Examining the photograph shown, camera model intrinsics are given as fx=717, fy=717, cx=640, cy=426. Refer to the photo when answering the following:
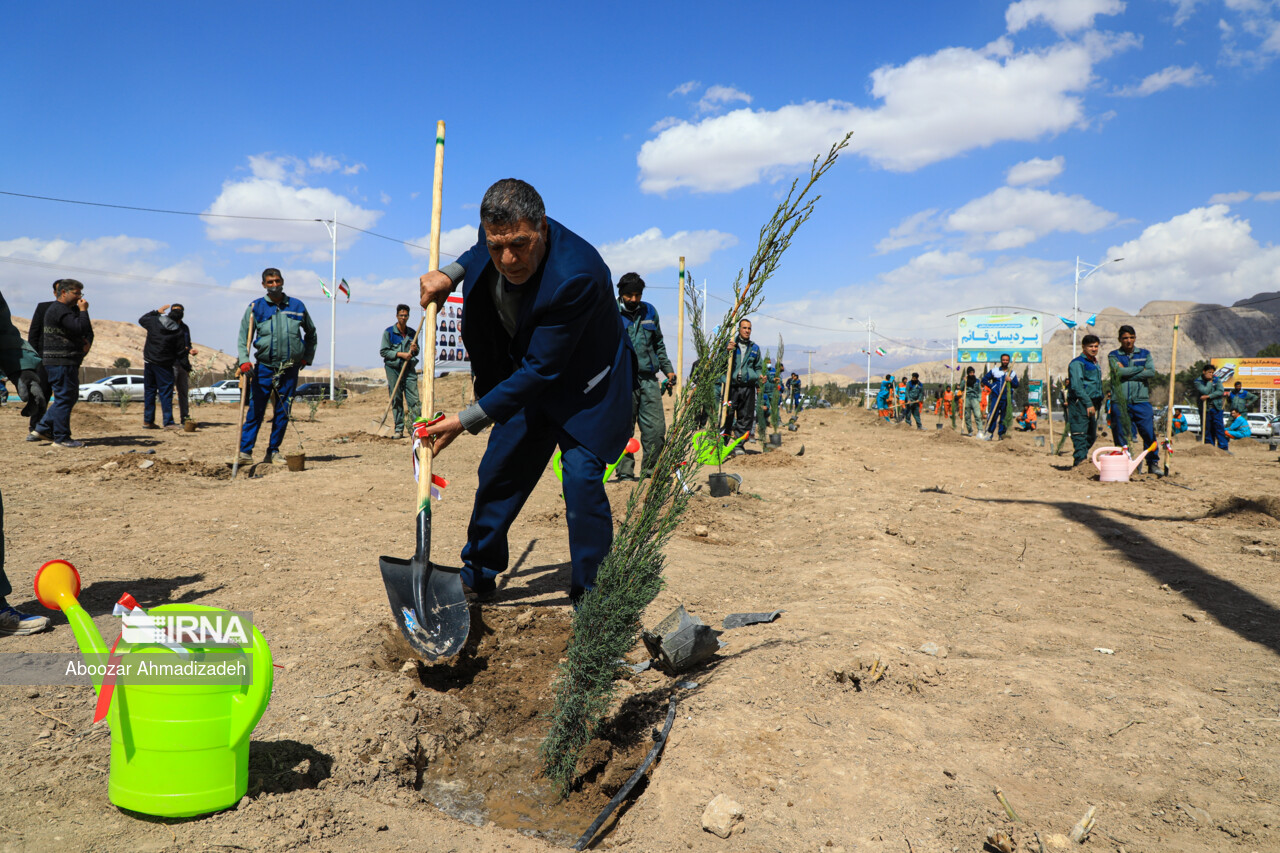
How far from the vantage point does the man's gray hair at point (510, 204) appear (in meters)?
2.57

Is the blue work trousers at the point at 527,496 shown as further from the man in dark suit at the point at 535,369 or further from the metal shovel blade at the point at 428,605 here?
the metal shovel blade at the point at 428,605

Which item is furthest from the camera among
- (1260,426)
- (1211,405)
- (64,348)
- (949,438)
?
(1260,426)

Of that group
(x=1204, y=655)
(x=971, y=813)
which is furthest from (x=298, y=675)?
(x=1204, y=655)

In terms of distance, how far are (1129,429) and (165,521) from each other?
31.8 feet

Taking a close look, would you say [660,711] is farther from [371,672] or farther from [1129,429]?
[1129,429]

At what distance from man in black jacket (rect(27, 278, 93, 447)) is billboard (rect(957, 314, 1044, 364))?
95.8 ft

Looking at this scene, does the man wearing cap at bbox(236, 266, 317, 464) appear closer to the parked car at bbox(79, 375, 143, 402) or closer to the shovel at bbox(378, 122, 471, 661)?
the shovel at bbox(378, 122, 471, 661)

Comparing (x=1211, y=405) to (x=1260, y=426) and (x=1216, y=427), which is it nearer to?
(x=1216, y=427)

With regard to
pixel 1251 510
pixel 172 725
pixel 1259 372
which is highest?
pixel 1259 372

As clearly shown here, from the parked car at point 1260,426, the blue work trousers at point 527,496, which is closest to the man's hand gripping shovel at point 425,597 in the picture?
the blue work trousers at point 527,496

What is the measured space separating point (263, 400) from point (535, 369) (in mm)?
5451

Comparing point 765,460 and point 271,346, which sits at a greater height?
point 271,346

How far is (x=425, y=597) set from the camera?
8.71 ft

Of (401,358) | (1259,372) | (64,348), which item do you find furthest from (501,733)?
(1259,372)
